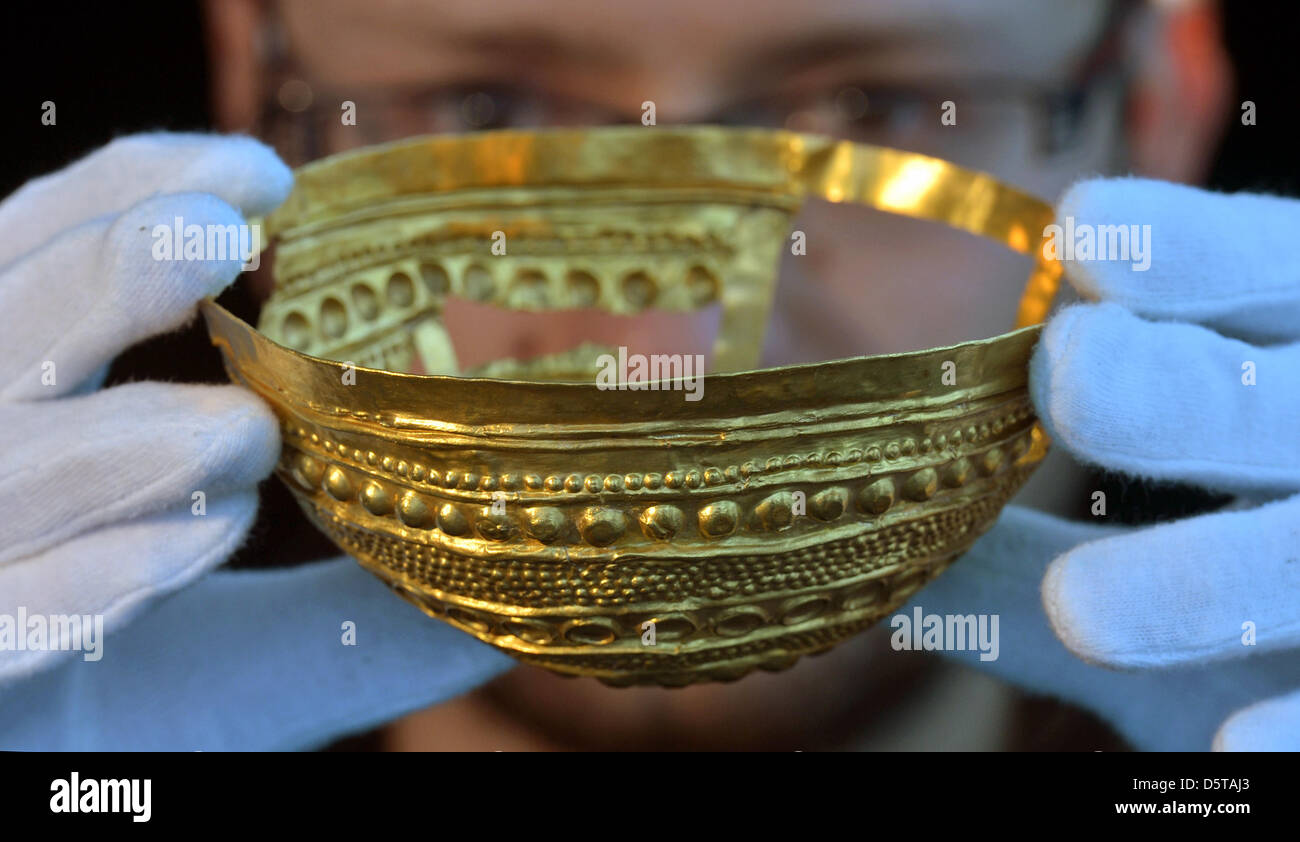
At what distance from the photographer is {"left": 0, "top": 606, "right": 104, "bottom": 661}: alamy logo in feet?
1.93

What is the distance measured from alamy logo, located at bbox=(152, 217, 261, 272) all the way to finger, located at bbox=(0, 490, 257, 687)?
13 centimetres

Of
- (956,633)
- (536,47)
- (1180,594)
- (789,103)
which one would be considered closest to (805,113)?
(789,103)

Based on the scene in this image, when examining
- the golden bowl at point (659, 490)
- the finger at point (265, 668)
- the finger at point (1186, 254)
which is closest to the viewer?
the golden bowl at point (659, 490)

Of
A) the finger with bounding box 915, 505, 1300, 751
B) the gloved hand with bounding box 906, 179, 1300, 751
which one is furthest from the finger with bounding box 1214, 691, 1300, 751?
the finger with bounding box 915, 505, 1300, 751

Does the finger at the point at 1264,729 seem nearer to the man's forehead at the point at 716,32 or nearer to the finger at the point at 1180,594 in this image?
the finger at the point at 1180,594

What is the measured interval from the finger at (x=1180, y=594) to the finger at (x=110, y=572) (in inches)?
17.1

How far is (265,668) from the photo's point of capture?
0.82 m

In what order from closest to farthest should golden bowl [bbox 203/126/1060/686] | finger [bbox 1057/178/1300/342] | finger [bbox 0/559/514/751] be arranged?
golden bowl [bbox 203/126/1060/686] → finger [bbox 1057/178/1300/342] → finger [bbox 0/559/514/751]

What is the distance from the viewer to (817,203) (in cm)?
102

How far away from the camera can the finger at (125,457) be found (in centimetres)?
57

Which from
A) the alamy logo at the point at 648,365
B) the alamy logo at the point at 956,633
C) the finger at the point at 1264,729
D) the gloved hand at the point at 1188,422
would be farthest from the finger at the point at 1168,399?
the alamy logo at the point at 648,365

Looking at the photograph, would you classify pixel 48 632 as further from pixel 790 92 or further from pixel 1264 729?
pixel 790 92

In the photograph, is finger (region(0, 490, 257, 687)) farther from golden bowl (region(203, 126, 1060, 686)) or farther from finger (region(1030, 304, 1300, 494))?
finger (region(1030, 304, 1300, 494))

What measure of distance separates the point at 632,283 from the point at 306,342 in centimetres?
27
